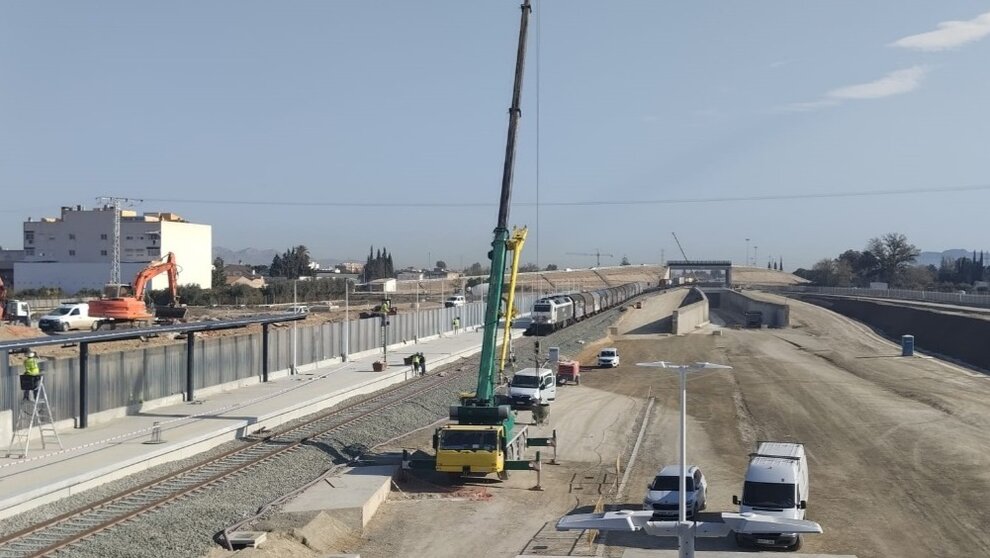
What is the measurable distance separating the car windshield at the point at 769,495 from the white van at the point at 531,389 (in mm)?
15916

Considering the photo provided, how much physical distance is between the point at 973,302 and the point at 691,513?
90.1 meters

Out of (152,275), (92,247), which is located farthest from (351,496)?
(92,247)

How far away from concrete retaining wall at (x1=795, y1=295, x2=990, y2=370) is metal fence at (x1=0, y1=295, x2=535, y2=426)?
131 ft

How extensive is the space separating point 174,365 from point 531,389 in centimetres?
1377

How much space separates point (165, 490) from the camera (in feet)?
73.6

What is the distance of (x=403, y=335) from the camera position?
62969 mm

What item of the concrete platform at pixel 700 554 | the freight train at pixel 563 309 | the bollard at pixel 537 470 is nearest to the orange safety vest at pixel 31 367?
the bollard at pixel 537 470

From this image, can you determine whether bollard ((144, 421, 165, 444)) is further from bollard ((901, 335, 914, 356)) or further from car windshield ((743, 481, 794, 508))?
bollard ((901, 335, 914, 356))

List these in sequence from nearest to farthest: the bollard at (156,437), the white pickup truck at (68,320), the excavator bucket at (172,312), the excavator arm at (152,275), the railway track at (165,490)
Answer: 1. the railway track at (165,490)
2. the bollard at (156,437)
3. the excavator bucket at (172,312)
4. the excavator arm at (152,275)
5. the white pickup truck at (68,320)

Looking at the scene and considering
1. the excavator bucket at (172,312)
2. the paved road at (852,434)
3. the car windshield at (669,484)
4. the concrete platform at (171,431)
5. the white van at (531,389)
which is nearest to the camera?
the concrete platform at (171,431)

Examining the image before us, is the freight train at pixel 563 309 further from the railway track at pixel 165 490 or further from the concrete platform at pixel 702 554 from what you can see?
the concrete platform at pixel 702 554

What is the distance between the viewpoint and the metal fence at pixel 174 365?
28.3 m

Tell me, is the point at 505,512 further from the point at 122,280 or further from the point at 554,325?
the point at 122,280

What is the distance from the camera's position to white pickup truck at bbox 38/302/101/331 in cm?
5409
